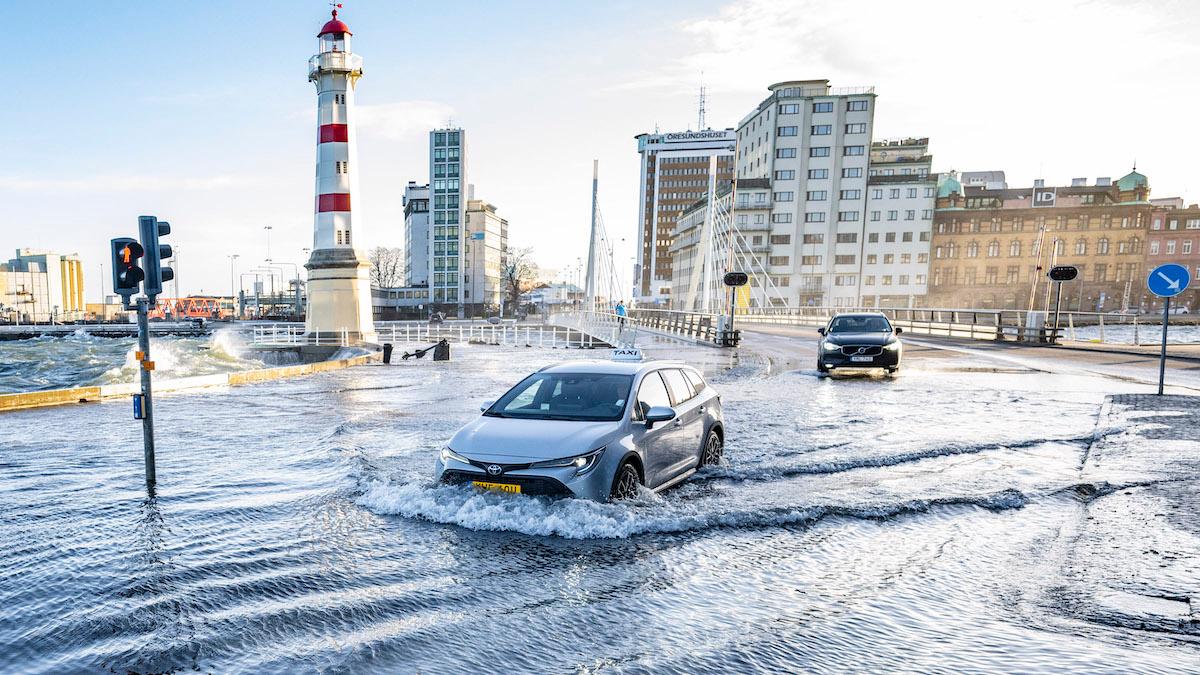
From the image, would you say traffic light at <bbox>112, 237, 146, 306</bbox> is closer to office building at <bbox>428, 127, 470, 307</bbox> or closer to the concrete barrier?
the concrete barrier

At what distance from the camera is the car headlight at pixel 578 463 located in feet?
19.3

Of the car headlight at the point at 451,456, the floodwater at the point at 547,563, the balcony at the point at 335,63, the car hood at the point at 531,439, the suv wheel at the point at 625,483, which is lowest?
the floodwater at the point at 547,563

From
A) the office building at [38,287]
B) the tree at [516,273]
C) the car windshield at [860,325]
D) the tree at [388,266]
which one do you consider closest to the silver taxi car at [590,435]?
the car windshield at [860,325]

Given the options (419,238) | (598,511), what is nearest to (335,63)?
(598,511)

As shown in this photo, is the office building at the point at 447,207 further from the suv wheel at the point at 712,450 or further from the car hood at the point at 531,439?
the car hood at the point at 531,439

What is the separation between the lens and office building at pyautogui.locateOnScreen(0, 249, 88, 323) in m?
121

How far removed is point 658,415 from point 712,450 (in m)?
1.91

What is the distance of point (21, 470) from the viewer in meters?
8.32

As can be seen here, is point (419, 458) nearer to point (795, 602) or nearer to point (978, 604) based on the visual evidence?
point (795, 602)

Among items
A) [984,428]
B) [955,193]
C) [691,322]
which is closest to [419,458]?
[984,428]

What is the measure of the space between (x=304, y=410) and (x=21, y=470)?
539cm

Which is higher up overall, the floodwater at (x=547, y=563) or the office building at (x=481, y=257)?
the office building at (x=481, y=257)

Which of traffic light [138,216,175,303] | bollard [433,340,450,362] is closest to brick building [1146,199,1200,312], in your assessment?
bollard [433,340,450,362]

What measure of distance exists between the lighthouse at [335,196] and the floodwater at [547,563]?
90.5 feet
